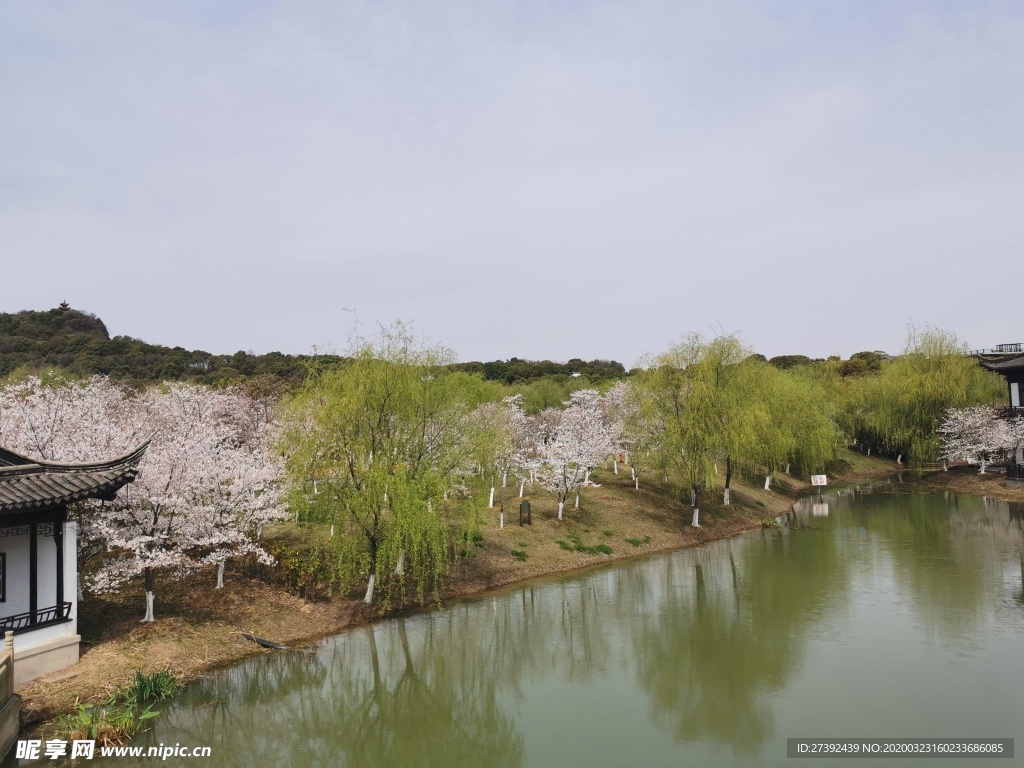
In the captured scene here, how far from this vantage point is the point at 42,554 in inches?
653

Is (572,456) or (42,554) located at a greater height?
(572,456)

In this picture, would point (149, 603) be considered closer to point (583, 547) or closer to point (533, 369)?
point (583, 547)

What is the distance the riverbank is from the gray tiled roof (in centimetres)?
411

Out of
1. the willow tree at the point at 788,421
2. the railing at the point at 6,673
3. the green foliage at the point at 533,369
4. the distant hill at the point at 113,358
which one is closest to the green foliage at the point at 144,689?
the railing at the point at 6,673

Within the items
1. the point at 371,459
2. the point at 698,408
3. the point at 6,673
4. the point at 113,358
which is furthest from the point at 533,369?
the point at 6,673

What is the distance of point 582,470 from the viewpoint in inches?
1300

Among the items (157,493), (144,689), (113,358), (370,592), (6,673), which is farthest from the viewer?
(113,358)

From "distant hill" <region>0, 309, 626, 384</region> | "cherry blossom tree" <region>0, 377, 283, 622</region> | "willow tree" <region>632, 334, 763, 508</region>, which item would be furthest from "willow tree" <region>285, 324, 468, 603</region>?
"distant hill" <region>0, 309, 626, 384</region>

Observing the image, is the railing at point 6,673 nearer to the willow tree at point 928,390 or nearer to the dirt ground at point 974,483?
the dirt ground at point 974,483

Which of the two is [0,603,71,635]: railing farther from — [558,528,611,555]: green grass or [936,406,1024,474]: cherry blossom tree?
[936,406,1024,474]: cherry blossom tree

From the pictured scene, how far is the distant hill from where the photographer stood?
6259 centimetres

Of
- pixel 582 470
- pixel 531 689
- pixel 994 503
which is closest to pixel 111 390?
pixel 582 470

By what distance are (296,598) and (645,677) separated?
1184cm

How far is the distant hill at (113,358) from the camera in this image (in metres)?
62.6
